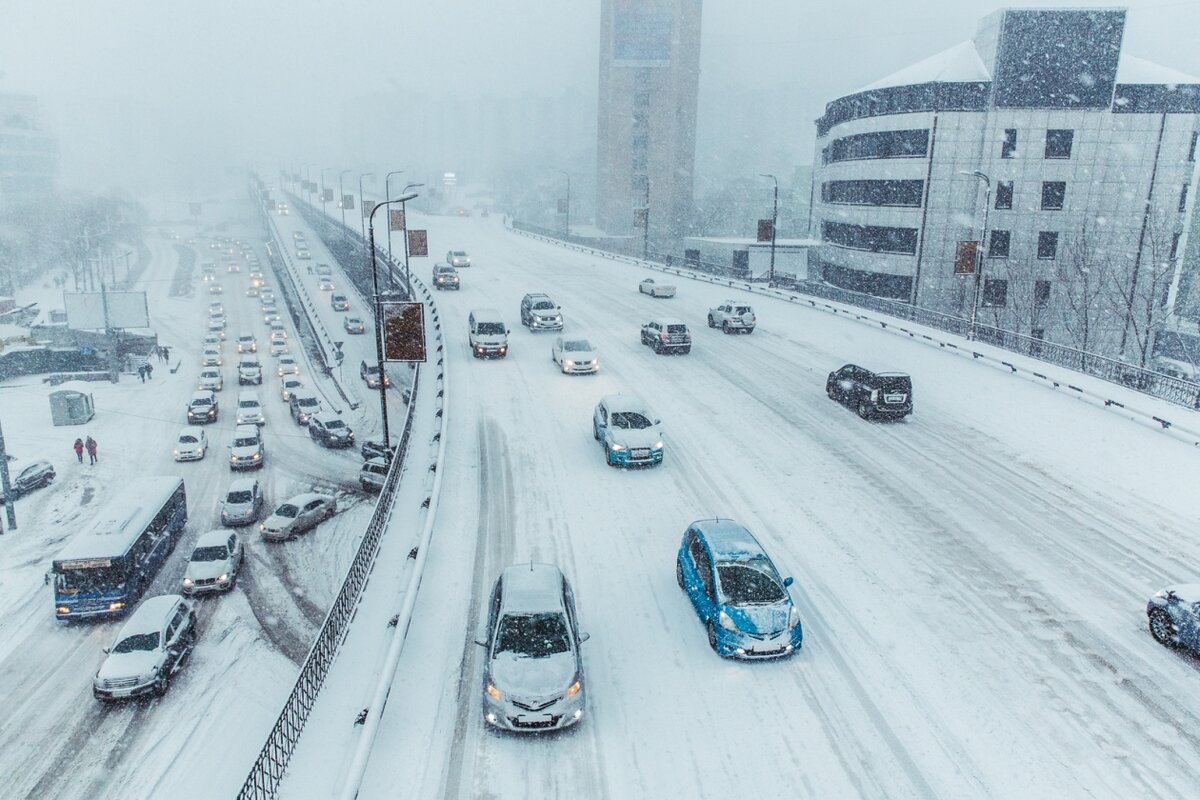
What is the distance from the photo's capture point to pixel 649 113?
376ft

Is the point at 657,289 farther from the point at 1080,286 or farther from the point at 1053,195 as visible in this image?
the point at 1080,286

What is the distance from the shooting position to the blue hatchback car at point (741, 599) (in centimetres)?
1281

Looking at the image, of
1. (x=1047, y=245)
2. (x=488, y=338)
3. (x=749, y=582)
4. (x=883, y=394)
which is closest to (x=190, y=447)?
(x=488, y=338)

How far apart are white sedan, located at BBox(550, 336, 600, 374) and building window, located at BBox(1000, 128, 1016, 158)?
1491 inches

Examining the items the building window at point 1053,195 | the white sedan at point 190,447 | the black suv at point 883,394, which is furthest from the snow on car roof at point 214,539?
the building window at point 1053,195

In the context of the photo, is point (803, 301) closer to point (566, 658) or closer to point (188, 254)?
point (566, 658)

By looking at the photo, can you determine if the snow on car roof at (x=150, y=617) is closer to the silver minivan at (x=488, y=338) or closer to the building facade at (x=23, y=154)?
the silver minivan at (x=488, y=338)

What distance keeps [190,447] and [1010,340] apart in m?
42.1

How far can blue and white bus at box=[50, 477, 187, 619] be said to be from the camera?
81.3 ft

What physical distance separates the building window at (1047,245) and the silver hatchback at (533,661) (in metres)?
52.5

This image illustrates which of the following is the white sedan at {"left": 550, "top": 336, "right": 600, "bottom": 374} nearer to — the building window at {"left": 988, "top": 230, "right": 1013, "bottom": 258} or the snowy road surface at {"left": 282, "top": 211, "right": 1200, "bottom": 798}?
A: the snowy road surface at {"left": 282, "top": 211, "right": 1200, "bottom": 798}

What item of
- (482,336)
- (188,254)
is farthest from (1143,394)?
(188,254)

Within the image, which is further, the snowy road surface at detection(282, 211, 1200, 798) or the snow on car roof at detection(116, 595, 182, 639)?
the snow on car roof at detection(116, 595, 182, 639)

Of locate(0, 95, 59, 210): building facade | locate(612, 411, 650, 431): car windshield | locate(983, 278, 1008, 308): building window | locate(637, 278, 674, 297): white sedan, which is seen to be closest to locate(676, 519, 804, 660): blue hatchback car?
locate(612, 411, 650, 431): car windshield
